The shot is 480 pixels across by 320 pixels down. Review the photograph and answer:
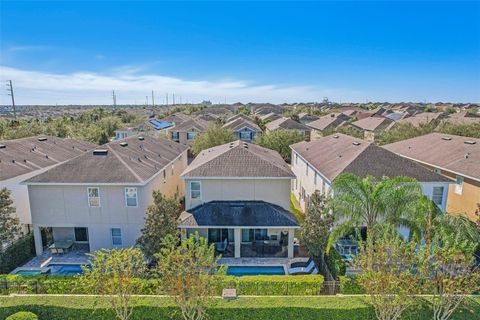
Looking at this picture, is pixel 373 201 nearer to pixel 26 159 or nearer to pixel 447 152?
pixel 447 152

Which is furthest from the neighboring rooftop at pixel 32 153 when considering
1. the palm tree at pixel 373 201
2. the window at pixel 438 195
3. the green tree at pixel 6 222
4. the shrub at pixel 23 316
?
the window at pixel 438 195

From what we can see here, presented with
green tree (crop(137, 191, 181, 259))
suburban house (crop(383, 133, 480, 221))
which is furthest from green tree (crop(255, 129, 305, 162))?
green tree (crop(137, 191, 181, 259))

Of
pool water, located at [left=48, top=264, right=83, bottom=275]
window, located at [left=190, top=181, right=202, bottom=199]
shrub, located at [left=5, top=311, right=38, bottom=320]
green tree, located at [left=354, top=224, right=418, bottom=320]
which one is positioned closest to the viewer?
green tree, located at [left=354, top=224, right=418, bottom=320]

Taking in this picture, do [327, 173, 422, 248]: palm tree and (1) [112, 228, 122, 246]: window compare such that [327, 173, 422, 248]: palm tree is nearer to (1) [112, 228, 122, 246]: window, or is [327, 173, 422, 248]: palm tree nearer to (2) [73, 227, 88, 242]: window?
(1) [112, 228, 122, 246]: window

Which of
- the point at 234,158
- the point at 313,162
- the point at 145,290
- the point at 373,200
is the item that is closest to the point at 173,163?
the point at 234,158

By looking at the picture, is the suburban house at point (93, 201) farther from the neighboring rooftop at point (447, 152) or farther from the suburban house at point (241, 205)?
the neighboring rooftop at point (447, 152)
